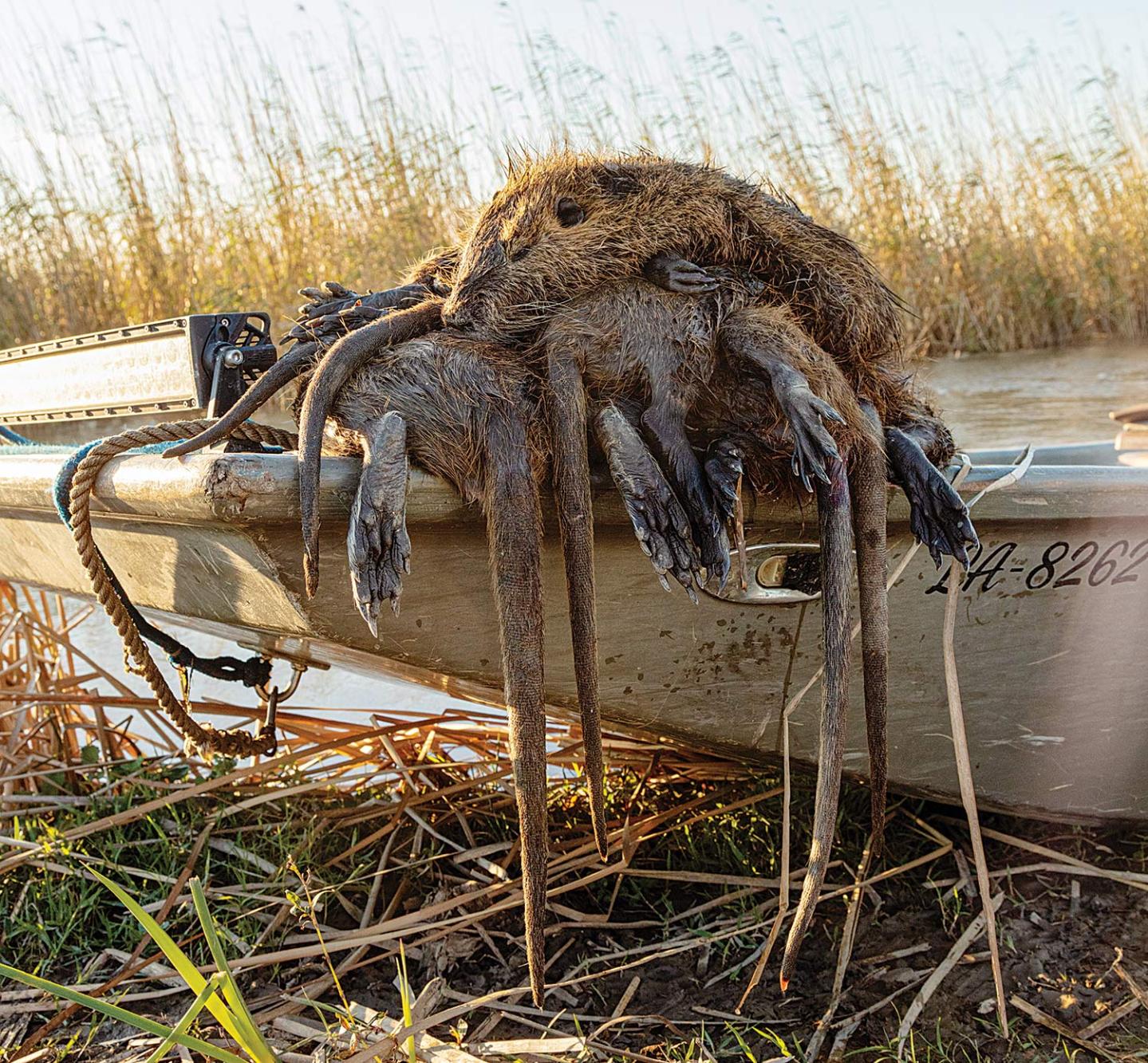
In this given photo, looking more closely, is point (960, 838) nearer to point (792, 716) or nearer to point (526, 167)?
point (792, 716)

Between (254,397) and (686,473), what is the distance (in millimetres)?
670

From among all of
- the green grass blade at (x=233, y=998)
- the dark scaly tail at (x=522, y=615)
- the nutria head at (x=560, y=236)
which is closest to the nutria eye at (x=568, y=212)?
the nutria head at (x=560, y=236)

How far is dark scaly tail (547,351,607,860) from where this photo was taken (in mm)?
1581

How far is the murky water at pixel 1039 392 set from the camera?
18.5 ft

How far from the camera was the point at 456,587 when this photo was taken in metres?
1.80

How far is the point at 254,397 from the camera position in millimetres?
1744

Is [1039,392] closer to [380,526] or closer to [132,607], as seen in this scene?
[132,607]

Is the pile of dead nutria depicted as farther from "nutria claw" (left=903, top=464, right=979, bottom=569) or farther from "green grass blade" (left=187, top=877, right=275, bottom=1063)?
"green grass blade" (left=187, top=877, right=275, bottom=1063)

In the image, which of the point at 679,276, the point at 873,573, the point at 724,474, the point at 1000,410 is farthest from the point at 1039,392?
the point at 724,474

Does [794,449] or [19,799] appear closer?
[794,449]

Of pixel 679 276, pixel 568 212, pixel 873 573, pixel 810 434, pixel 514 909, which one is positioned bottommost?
pixel 514 909

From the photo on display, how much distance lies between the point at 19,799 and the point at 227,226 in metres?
4.93

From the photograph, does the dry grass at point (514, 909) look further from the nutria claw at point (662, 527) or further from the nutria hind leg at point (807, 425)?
the nutria hind leg at point (807, 425)

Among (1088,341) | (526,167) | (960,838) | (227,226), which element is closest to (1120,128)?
(1088,341)
